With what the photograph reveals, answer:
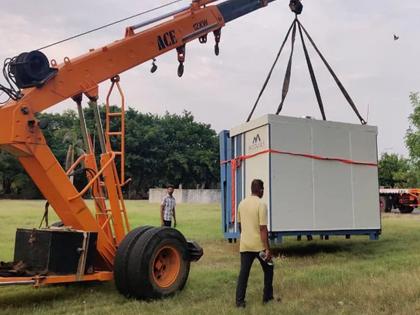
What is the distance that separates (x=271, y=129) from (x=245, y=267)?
4780mm

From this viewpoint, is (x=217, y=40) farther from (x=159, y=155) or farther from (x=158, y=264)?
(x=159, y=155)

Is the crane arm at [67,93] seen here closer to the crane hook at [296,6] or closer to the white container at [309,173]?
the crane hook at [296,6]

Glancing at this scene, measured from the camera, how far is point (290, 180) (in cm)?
1119

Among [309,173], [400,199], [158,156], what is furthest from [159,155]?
[309,173]

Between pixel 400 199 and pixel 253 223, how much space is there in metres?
26.5

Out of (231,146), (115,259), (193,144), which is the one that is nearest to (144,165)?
(193,144)

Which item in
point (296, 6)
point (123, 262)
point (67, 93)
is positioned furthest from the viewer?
point (296, 6)

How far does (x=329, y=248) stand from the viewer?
13.0 metres

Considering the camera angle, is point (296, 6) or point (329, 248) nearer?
point (296, 6)

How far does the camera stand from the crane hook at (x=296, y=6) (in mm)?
11133

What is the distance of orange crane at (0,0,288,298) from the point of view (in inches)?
274

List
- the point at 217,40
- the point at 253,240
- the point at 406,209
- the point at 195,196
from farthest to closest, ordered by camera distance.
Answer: the point at 195,196 → the point at 406,209 → the point at 217,40 → the point at 253,240

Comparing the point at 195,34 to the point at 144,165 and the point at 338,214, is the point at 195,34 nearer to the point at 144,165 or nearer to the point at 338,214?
the point at 338,214

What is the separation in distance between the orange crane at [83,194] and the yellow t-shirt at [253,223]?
1345mm
